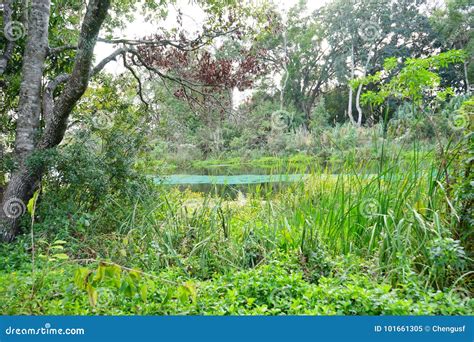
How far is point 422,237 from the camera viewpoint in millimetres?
2234

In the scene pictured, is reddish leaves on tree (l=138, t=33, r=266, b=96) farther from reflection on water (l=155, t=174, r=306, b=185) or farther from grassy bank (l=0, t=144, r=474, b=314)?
grassy bank (l=0, t=144, r=474, b=314)

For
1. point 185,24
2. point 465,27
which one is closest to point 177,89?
point 185,24

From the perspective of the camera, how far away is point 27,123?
3152mm

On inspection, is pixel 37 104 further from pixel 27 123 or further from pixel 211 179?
pixel 211 179

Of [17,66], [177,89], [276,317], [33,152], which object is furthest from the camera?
[177,89]

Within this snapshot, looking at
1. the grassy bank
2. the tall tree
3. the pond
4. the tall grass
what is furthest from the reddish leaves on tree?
the tall grass

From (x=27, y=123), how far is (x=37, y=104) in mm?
172

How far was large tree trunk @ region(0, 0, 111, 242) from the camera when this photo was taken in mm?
2896

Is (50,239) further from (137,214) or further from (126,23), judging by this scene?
(126,23)

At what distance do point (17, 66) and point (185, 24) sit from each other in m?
1.50

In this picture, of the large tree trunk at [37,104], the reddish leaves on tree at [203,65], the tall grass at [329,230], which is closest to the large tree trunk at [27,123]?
the large tree trunk at [37,104]

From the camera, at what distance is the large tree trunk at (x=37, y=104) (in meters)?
2.90

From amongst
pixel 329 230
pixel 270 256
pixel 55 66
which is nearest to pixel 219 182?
pixel 55 66

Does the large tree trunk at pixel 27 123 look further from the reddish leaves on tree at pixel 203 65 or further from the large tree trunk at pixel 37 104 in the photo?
the reddish leaves on tree at pixel 203 65
